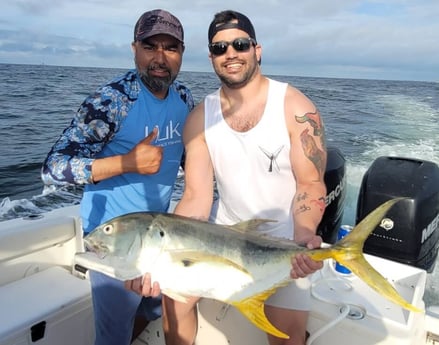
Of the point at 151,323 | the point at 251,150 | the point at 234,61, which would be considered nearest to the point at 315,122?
the point at 251,150

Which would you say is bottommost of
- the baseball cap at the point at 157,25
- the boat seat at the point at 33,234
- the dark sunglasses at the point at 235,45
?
the boat seat at the point at 33,234

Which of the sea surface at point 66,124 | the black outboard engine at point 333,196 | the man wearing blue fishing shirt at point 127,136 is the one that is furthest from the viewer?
the sea surface at point 66,124

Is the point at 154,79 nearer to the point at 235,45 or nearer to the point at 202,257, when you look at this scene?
the point at 235,45

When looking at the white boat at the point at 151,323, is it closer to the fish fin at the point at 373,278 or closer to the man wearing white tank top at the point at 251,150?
the man wearing white tank top at the point at 251,150

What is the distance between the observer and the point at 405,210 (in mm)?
3541

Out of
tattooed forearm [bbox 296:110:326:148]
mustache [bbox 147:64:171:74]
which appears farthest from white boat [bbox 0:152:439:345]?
mustache [bbox 147:64:171:74]

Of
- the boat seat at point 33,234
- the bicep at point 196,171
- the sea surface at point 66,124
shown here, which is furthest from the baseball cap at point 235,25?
the sea surface at point 66,124

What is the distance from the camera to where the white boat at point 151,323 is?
2330 mm

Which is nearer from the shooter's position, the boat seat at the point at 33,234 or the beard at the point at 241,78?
the beard at the point at 241,78

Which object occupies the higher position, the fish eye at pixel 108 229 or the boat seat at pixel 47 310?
the fish eye at pixel 108 229

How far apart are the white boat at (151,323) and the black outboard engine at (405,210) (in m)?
0.75

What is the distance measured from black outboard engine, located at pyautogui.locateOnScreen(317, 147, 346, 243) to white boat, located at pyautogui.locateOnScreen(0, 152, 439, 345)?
121 centimetres

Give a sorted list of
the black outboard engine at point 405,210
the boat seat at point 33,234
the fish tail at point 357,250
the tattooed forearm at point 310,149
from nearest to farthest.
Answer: the fish tail at point 357,250, the tattooed forearm at point 310,149, the boat seat at point 33,234, the black outboard engine at point 405,210

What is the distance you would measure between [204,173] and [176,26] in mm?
940
